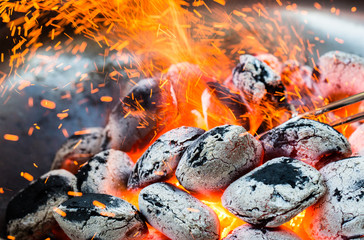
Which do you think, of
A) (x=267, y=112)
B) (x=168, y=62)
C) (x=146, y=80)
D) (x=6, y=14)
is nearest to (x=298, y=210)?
(x=267, y=112)

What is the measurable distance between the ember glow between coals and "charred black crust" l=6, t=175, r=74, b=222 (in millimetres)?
303

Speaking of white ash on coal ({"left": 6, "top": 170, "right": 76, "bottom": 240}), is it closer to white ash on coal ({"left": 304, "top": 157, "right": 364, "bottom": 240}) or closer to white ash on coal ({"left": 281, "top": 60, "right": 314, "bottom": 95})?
white ash on coal ({"left": 304, "top": 157, "right": 364, "bottom": 240})

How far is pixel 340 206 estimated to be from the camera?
729 mm

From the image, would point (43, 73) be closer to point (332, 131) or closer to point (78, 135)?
point (78, 135)

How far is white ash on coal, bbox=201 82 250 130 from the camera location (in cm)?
112

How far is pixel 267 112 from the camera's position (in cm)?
116

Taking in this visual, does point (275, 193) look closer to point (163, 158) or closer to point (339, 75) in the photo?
point (163, 158)

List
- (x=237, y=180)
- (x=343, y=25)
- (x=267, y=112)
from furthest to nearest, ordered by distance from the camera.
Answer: (x=343, y=25), (x=267, y=112), (x=237, y=180)

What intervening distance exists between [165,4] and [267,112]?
0.79m

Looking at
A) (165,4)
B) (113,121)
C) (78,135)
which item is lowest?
(78,135)

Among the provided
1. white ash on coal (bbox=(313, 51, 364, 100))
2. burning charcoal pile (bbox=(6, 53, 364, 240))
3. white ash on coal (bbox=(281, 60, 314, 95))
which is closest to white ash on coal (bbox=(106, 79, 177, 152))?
burning charcoal pile (bbox=(6, 53, 364, 240))

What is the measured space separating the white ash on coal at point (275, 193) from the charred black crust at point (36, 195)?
61 centimetres

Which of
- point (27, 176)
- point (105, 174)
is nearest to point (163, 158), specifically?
point (105, 174)

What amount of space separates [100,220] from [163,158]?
271 mm
